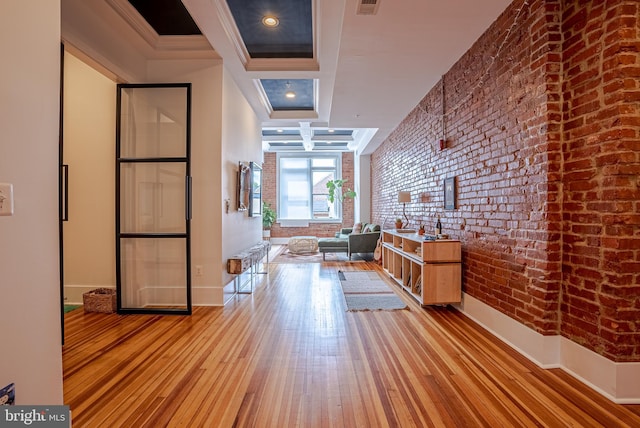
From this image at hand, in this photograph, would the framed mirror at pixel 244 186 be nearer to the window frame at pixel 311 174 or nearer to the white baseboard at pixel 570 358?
the white baseboard at pixel 570 358

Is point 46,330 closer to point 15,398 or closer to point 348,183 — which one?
point 15,398

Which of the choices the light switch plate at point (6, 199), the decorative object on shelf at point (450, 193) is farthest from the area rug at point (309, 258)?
the light switch plate at point (6, 199)

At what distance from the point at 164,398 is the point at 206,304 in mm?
2022

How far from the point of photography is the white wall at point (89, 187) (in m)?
4.04

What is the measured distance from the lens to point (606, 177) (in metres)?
1.97

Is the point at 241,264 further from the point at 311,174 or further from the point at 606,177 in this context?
the point at 311,174

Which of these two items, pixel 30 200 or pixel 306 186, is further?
pixel 306 186

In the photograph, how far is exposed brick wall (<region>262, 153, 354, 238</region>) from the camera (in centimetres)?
1116

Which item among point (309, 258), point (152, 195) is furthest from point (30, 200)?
point (309, 258)

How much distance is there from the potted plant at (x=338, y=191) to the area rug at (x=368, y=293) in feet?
16.7

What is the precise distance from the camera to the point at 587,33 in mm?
2092

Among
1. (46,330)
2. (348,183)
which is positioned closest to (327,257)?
(348,183)

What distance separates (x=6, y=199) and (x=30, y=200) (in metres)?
→ 0.10

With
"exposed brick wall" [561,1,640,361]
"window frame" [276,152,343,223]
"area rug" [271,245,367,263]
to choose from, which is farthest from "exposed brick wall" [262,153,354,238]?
"exposed brick wall" [561,1,640,361]
